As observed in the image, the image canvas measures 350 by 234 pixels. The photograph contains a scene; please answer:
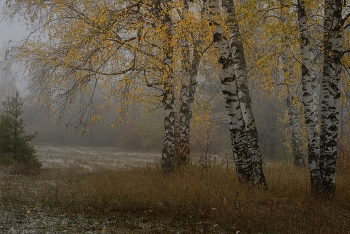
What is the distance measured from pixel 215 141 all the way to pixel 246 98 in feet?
80.5

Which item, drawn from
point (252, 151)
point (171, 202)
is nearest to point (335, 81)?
point (252, 151)

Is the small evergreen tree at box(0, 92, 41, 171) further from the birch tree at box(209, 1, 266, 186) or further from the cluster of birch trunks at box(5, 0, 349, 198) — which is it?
the birch tree at box(209, 1, 266, 186)

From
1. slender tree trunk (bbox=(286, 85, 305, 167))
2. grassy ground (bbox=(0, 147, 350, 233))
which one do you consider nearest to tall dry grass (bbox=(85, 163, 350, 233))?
grassy ground (bbox=(0, 147, 350, 233))

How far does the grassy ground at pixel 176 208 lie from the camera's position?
17.8ft

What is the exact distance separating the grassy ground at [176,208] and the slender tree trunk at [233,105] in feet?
1.71

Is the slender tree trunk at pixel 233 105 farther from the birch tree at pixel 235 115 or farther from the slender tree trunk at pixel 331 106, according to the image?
the slender tree trunk at pixel 331 106

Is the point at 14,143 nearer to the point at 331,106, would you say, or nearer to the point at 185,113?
the point at 185,113

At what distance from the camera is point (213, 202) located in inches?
267

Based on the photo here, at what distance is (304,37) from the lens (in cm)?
767

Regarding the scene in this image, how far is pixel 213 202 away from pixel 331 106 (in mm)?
3282

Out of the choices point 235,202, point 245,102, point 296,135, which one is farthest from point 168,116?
point 296,135

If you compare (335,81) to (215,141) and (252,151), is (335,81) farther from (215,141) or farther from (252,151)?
(215,141)

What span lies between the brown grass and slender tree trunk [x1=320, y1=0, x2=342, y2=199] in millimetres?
512

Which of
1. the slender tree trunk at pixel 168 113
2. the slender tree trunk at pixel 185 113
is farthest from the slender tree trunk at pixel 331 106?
the slender tree trunk at pixel 185 113
